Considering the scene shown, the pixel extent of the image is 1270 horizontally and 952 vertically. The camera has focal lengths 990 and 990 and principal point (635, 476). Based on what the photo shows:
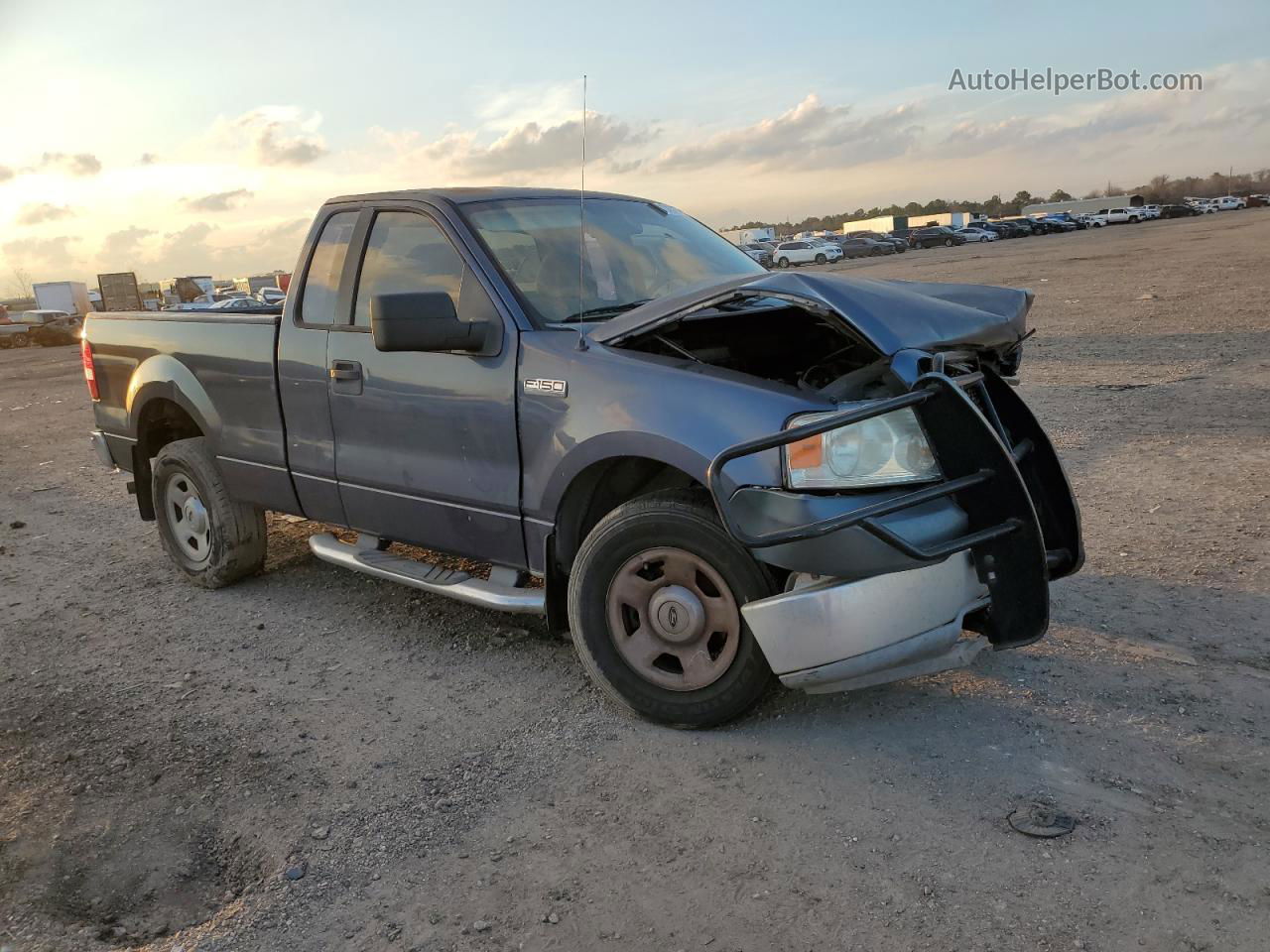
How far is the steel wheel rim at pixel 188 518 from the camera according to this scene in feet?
18.3

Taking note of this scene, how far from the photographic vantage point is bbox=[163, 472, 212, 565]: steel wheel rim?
557 centimetres

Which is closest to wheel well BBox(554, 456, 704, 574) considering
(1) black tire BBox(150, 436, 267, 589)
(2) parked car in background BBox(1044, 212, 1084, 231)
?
(1) black tire BBox(150, 436, 267, 589)

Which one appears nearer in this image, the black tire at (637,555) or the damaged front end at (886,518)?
the damaged front end at (886,518)

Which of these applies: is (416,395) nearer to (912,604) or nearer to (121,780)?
(121,780)

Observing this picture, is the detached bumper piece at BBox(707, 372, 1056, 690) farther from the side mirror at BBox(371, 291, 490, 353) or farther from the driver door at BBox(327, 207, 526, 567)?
the side mirror at BBox(371, 291, 490, 353)

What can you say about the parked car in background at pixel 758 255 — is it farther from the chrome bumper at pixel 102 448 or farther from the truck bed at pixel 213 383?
the chrome bumper at pixel 102 448

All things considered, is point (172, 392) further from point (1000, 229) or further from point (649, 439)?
point (1000, 229)

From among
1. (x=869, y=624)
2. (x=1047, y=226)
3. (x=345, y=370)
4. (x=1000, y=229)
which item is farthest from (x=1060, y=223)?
(x=869, y=624)

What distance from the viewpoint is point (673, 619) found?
349cm

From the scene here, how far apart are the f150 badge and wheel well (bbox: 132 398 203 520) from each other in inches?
110

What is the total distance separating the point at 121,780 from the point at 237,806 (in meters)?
0.55

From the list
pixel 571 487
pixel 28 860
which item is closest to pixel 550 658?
pixel 571 487

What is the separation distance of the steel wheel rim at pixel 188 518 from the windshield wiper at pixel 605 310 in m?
2.70

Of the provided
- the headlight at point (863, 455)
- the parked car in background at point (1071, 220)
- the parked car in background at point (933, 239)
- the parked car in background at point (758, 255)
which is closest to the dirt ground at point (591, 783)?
the headlight at point (863, 455)
